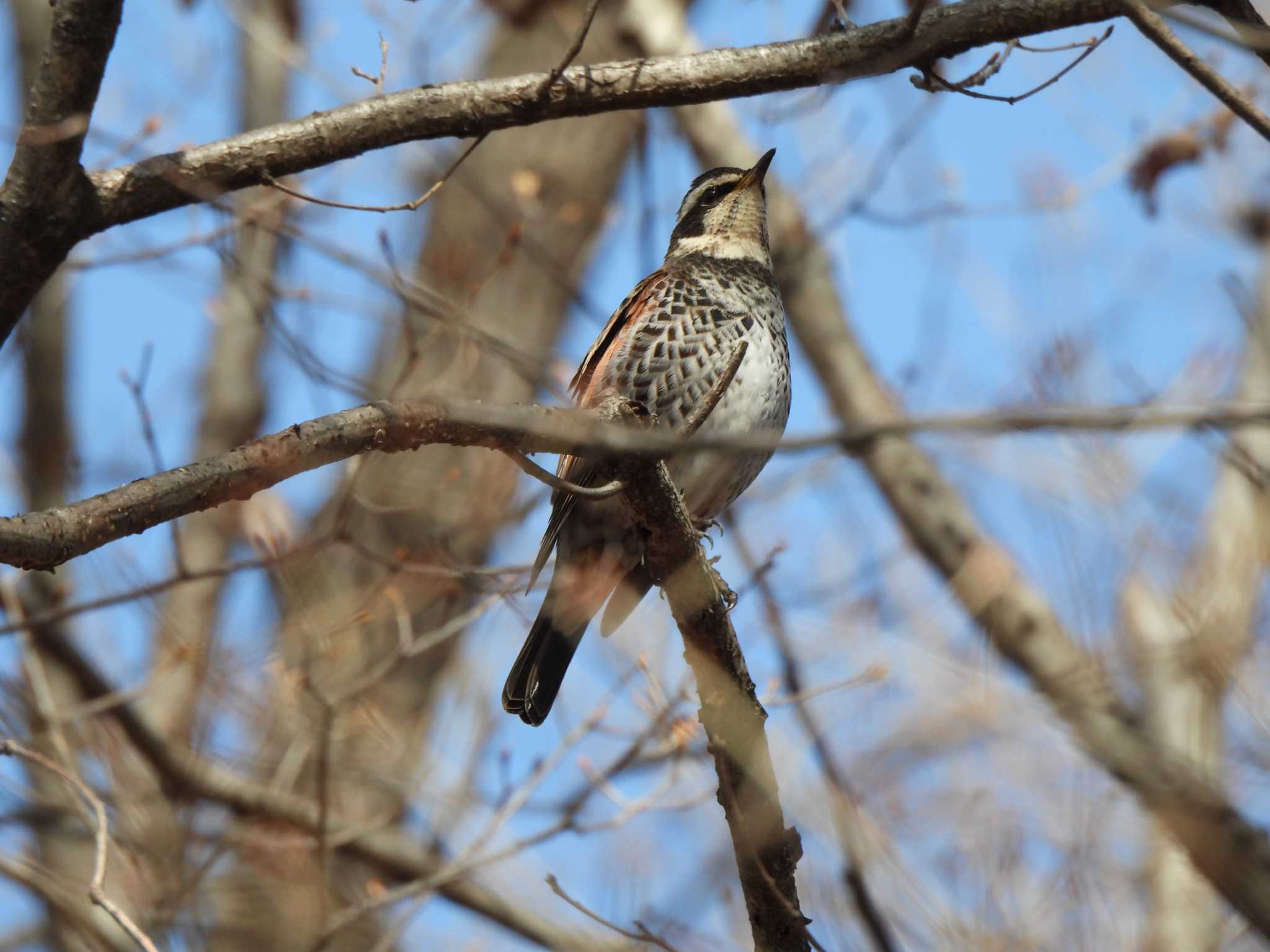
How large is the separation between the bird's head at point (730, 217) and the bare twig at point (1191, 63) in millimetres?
2861

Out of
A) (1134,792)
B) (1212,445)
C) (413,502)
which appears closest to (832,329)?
(413,502)

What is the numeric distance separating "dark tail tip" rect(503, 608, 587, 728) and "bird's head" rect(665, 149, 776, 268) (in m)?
2.20

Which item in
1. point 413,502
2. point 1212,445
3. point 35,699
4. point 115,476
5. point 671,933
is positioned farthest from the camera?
point 115,476

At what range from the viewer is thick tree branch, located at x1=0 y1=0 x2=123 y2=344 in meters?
3.30

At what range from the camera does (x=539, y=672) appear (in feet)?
16.2

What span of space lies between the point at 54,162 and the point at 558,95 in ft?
4.62

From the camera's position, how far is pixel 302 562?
233 inches

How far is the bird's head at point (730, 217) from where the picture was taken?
20.9 feet

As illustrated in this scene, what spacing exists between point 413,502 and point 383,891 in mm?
2534

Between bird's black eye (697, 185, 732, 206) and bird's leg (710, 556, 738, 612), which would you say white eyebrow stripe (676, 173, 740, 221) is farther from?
bird's leg (710, 556, 738, 612)

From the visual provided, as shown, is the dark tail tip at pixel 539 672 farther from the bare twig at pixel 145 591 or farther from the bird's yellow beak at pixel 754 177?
the bird's yellow beak at pixel 754 177

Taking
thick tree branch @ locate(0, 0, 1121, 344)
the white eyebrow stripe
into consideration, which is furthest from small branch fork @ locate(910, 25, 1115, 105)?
the white eyebrow stripe

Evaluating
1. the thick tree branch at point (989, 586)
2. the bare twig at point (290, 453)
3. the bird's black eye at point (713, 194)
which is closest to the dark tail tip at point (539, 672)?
the thick tree branch at point (989, 586)

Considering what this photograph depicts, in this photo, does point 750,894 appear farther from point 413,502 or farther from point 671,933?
point 413,502
